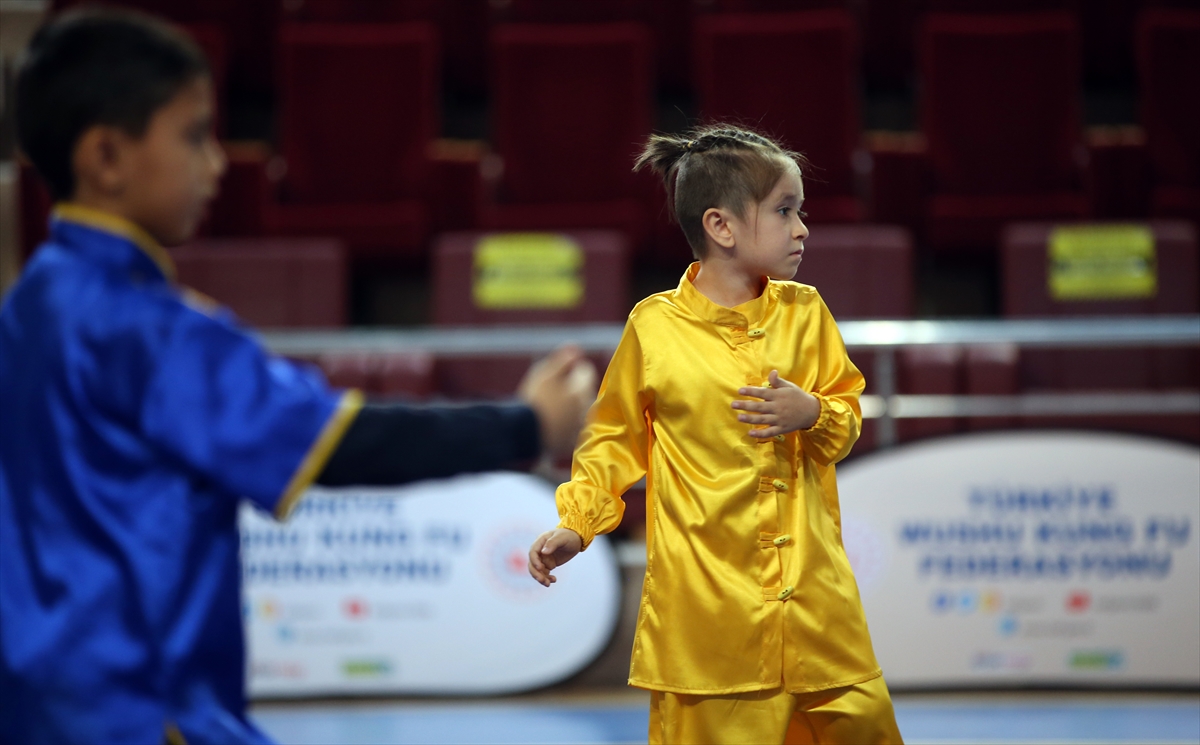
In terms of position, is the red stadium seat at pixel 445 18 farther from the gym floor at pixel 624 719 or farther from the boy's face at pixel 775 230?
the boy's face at pixel 775 230

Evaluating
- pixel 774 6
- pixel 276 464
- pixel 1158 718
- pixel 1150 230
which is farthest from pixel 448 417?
pixel 774 6

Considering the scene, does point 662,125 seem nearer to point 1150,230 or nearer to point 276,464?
point 1150,230

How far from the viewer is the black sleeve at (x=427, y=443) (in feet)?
3.22

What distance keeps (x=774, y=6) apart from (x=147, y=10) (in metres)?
2.46

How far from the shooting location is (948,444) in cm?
284

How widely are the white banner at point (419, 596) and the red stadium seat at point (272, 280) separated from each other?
3.54ft

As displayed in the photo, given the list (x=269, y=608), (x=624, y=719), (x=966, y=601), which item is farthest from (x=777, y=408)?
(x=269, y=608)

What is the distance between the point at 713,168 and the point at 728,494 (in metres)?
0.42

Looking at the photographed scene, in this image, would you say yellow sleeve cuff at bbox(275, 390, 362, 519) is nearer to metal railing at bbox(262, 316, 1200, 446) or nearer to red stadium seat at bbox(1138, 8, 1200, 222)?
metal railing at bbox(262, 316, 1200, 446)

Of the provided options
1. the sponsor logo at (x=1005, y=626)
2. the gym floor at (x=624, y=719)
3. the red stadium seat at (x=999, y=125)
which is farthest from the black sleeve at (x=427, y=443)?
the red stadium seat at (x=999, y=125)

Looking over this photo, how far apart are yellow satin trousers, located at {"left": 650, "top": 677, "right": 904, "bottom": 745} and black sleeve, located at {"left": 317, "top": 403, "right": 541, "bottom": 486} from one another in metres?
0.57

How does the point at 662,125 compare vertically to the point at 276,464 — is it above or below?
above

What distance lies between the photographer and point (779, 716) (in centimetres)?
144

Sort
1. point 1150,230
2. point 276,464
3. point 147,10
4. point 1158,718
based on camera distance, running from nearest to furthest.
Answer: point 276,464 < point 1158,718 < point 1150,230 < point 147,10
